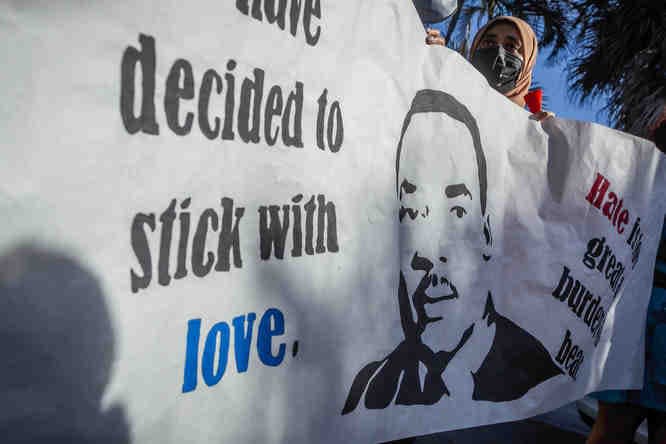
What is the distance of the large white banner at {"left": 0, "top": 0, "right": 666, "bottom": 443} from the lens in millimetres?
576

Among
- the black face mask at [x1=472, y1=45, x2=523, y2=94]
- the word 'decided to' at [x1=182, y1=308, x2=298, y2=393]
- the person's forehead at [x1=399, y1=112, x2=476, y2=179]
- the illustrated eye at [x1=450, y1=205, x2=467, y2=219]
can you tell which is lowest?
the word 'decided to' at [x1=182, y1=308, x2=298, y2=393]

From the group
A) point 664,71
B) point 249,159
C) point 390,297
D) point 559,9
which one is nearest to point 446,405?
point 390,297

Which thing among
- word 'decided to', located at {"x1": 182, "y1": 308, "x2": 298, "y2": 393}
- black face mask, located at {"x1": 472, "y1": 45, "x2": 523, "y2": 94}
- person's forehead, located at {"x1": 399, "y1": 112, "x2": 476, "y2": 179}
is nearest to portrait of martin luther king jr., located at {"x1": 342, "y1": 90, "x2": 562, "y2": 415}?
person's forehead, located at {"x1": 399, "y1": 112, "x2": 476, "y2": 179}

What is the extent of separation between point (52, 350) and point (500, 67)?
171cm

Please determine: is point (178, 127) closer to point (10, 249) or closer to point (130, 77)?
point (130, 77)

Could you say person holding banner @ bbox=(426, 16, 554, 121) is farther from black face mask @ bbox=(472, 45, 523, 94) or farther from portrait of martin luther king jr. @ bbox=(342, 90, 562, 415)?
portrait of martin luther king jr. @ bbox=(342, 90, 562, 415)

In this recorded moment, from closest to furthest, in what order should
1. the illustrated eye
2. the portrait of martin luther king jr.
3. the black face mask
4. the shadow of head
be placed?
the shadow of head → the portrait of martin luther king jr. → the illustrated eye → the black face mask

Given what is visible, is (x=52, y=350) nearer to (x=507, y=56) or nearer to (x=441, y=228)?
(x=441, y=228)

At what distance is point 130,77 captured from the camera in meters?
0.63

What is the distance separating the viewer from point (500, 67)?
71.1 inches

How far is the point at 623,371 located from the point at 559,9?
1093cm

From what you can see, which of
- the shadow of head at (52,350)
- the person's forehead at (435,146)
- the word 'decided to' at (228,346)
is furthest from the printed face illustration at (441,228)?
the shadow of head at (52,350)

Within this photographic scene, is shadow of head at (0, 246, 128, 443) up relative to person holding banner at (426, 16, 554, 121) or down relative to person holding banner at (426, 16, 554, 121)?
down

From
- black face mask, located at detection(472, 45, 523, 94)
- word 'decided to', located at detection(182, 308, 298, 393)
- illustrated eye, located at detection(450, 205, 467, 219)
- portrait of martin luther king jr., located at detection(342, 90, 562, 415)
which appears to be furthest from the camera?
black face mask, located at detection(472, 45, 523, 94)
